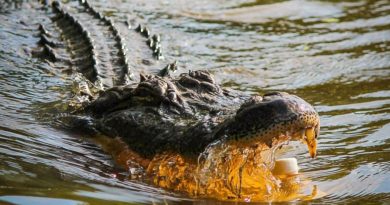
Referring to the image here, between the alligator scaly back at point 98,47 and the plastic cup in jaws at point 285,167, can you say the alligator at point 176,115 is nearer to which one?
the alligator scaly back at point 98,47

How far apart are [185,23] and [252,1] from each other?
162 cm

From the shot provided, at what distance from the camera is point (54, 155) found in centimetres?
436

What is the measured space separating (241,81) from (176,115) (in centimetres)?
266

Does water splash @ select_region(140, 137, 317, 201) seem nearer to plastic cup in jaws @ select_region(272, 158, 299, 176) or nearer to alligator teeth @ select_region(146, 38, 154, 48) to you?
plastic cup in jaws @ select_region(272, 158, 299, 176)

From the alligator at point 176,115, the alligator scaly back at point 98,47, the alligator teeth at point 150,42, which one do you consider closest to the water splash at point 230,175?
the alligator at point 176,115

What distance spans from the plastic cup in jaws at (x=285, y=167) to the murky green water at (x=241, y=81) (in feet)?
0.34

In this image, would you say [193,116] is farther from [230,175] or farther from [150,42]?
[150,42]

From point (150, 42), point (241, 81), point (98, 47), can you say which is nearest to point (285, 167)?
point (241, 81)

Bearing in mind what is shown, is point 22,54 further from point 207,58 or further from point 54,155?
point 54,155

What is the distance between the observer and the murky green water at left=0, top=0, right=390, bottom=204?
3.86 meters

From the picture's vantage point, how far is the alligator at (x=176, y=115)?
360cm

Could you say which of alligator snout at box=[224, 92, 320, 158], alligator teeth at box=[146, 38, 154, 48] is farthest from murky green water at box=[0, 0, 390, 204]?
alligator snout at box=[224, 92, 320, 158]

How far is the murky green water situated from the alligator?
196 millimetres

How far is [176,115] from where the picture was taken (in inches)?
173
